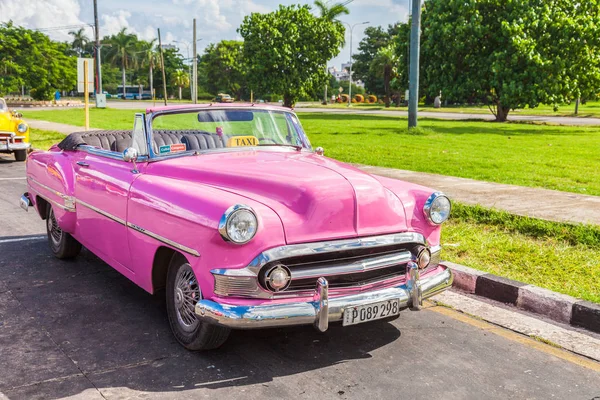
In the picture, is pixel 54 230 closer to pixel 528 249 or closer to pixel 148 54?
pixel 528 249

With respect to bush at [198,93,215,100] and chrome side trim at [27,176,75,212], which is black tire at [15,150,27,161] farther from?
bush at [198,93,215,100]

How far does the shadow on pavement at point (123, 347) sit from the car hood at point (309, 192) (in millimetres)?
820

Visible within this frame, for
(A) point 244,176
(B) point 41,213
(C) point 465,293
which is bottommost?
(C) point 465,293

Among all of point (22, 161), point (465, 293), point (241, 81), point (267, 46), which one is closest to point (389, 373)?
point (465, 293)

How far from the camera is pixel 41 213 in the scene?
6.88 m

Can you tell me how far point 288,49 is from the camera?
43.3 metres

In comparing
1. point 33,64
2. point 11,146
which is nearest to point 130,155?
point 11,146

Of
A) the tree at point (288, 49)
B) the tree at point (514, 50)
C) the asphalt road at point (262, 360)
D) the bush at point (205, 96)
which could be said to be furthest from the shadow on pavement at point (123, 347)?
the bush at point (205, 96)

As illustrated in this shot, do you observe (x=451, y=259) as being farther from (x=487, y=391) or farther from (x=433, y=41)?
(x=433, y=41)

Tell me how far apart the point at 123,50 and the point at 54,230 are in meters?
104

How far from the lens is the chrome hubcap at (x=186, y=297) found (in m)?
4.03

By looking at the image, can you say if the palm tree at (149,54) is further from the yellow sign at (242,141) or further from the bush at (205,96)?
the yellow sign at (242,141)

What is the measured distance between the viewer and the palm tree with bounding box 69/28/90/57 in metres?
118

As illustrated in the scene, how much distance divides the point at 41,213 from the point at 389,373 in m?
4.53
